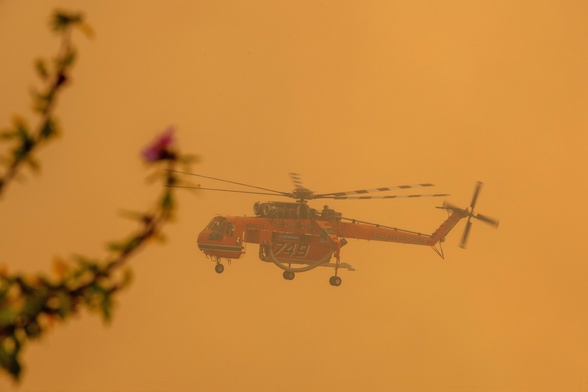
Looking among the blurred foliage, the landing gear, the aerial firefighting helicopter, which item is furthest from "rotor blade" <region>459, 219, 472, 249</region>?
the blurred foliage

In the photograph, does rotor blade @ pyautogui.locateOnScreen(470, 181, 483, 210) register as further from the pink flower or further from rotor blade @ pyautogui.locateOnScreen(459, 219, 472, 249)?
the pink flower

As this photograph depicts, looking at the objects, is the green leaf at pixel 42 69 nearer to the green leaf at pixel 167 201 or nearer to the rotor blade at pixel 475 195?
the green leaf at pixel 167 201

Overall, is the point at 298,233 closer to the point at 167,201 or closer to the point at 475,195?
the point at 475,195

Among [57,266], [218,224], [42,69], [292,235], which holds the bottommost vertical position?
[218,224]

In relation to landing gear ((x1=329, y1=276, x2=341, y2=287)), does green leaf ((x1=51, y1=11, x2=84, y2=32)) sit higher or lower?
higher

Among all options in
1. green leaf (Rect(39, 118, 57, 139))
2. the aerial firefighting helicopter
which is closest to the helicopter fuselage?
the aerial firefighting helicopter

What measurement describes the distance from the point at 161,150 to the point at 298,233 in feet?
33.7

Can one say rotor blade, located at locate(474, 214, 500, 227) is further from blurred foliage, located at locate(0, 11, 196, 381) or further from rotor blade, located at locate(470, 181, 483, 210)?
blurred foliage, located at locate(0, 11, 196, 381)

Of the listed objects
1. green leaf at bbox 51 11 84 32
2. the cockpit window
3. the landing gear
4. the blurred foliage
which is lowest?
the landing gear

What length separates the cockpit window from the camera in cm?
1131

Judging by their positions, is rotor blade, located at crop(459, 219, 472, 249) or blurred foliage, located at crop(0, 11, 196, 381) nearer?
blurred foliage, located at crop(0, 11, 196, 381)

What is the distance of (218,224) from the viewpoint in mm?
11352

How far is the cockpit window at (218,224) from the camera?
11312 mm

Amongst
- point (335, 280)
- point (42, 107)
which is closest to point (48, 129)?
point (42, 107)
